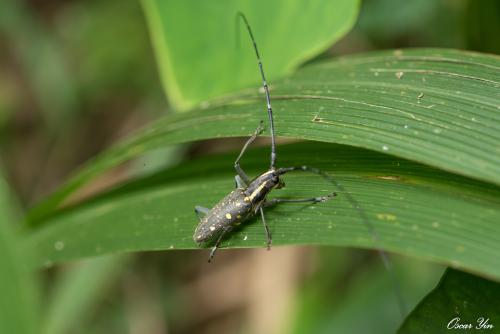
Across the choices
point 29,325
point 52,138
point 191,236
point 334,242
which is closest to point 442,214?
point 334,242

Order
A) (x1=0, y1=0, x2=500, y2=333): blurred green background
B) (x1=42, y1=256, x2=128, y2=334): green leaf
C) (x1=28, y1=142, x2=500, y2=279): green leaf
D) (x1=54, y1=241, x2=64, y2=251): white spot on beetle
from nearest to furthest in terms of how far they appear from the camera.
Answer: (x1=28, y1=142, x2=500, y2=279): green leaf, (x1=54, y1=241, x2=64, y2=251): white spot on beetle, (x1=0, y1=0, x2=500, y2=333): blurred green background, (x1=42, y1=256, x2=128, y2=334): green leaf

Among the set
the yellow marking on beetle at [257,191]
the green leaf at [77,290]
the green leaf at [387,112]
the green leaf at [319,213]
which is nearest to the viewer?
the green leaf at [319,213]

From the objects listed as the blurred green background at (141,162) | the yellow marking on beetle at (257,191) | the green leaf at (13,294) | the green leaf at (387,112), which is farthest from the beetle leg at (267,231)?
the blurred green background at (141,162)

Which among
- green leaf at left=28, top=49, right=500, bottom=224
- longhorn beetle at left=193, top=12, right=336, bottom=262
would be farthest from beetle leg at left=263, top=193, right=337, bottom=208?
green leaf at left=28, top=49, right=500, bottom=224

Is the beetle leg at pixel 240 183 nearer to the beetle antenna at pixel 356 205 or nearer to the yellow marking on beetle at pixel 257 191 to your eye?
the yellow marking on beetle at pixel 257 191

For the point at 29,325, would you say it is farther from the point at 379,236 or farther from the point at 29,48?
the point at 29,48

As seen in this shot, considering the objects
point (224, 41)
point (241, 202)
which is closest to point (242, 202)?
point (241, 202)
